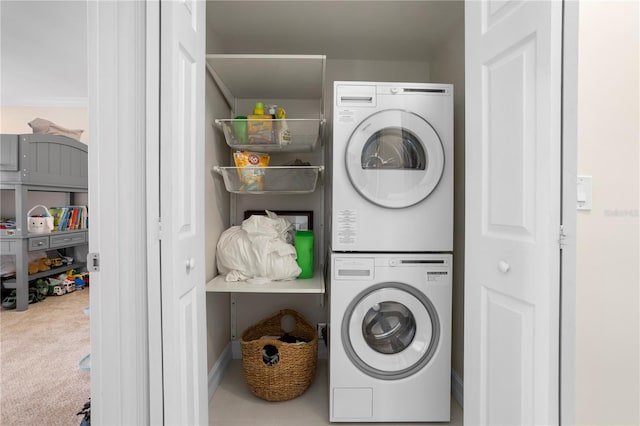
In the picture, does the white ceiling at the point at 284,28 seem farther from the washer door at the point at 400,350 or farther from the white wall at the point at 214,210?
the washer door at the point at 400,350

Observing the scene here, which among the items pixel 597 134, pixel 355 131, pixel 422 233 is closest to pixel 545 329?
pixel 597 134

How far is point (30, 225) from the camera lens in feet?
11.3

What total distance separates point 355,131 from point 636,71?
108 cm

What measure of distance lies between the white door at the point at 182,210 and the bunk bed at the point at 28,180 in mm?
2755

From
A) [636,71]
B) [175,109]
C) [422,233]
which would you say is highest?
[636,71]

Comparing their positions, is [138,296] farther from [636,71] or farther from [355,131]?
[636,71]

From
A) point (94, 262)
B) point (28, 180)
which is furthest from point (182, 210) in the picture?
point (28, 180)

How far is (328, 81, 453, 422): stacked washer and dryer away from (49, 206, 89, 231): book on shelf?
10.2 ft

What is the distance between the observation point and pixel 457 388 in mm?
2105

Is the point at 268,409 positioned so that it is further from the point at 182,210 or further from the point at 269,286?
the point at 182,210

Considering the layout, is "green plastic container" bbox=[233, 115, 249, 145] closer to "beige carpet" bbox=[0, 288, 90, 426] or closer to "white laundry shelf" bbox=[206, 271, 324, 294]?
"white laundry shelf" bbox=[206, 271, 324, 294]

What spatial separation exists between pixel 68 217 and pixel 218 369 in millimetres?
2779

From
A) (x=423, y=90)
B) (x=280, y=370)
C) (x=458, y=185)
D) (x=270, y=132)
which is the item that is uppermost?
(x=423, y=90)

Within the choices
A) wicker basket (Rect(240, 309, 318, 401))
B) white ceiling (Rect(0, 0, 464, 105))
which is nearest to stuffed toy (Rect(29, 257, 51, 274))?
white ceiling (Rect(0, 0, 464, 105))
